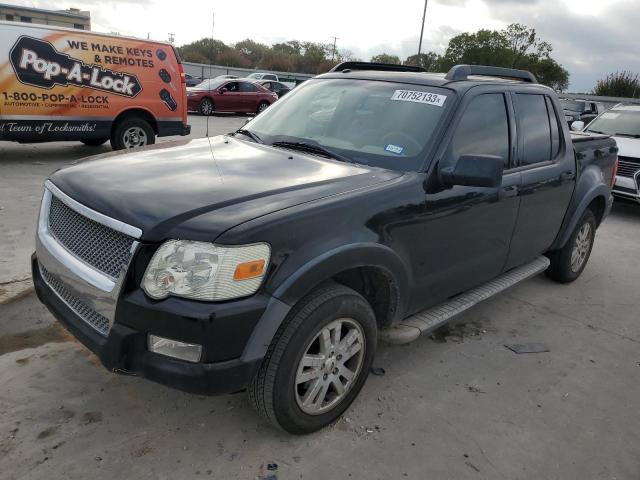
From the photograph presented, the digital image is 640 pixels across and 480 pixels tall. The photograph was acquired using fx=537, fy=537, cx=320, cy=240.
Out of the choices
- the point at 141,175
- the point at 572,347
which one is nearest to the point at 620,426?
the point at 572,347

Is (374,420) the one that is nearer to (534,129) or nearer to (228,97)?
(534,129)

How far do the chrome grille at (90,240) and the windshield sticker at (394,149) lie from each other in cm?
162

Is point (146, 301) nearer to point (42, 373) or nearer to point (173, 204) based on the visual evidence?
point (173, 204)

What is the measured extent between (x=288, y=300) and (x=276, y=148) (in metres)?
1.42

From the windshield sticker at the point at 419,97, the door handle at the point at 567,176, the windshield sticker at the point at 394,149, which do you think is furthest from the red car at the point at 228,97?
the windshield sticker at the point at 394,149

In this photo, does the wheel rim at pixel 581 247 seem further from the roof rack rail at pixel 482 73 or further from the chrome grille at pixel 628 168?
the chrome grille at pixel 628 168

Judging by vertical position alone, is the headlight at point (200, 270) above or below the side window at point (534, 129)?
below

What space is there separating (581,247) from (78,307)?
4.53m

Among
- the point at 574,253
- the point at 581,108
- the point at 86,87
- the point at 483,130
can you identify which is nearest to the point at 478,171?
the point at 483,130

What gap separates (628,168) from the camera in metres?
8.27

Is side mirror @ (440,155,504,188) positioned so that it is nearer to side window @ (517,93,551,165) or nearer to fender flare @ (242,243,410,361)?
fender flare @ (242,243,410,361)

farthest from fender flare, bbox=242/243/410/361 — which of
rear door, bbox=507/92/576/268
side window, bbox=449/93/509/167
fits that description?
rear door, bbox=507/92/576/268

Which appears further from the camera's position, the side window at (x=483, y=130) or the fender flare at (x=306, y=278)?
the side window at (x=483, y=130)

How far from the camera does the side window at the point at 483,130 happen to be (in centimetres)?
331
